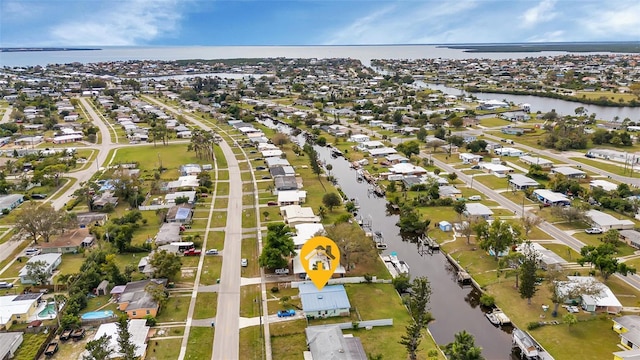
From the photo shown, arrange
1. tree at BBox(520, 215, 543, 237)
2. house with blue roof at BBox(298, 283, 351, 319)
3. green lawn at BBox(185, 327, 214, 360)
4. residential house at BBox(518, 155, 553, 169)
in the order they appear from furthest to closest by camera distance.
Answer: residential house at BBox(518, 155, 553, 169) → tree at BBox(520, 215, 543, 237) → house with blue roof at BBox(298, 283, 351, 319) → green lawn at BBox(185, 327, 214, 360)

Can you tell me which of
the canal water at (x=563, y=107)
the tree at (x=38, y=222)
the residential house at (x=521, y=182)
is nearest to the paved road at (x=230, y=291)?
the tree at (x=38, y=222)

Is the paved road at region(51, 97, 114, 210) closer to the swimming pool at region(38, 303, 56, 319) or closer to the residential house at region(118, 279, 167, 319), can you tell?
the swimming pool at region(38, 303, 56, 319)

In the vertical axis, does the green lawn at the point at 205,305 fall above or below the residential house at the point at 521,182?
below

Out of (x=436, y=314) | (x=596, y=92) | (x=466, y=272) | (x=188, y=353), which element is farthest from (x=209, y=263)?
(x=596, y=92)

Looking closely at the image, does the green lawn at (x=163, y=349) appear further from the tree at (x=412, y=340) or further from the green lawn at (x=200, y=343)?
the tree at (x=412, y=340)

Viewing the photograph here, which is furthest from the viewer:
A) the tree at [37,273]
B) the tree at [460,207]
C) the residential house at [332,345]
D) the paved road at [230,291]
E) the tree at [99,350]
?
the tree at [460,207]

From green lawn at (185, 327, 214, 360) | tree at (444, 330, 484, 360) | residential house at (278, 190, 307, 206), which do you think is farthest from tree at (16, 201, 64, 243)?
tree at (444, 330, 484, 360)
